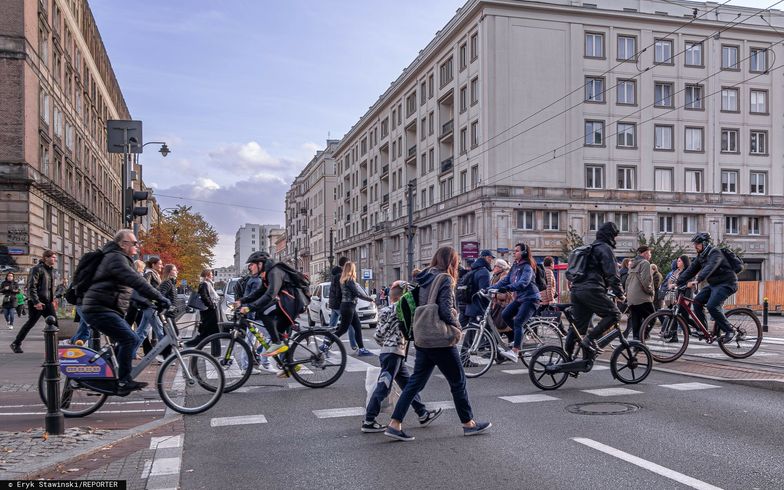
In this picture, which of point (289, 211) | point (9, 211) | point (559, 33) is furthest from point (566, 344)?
point (289, 211)

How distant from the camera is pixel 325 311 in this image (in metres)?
23.9

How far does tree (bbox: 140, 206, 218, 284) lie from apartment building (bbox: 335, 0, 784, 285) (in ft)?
65.2

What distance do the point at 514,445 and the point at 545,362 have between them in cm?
296

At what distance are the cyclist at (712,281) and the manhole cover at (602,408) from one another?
404cm

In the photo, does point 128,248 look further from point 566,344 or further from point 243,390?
point 566,344

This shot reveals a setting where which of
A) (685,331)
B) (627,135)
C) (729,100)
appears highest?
(729,100)

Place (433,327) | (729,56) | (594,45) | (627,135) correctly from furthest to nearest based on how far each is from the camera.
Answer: (729,56) < (627,135) < (594,45) < (433,327)

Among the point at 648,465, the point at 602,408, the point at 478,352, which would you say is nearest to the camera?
the point at 648,465

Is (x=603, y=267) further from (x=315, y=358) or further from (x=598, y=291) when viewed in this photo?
(x=315, y=358)

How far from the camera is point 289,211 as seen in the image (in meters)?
135

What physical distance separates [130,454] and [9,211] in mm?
30777

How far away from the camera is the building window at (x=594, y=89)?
47125 mm

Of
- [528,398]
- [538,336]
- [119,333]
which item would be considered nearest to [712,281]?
[538,336]

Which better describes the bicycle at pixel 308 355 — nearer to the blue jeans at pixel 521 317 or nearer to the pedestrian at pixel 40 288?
the blue jeans at pixel 521 317
